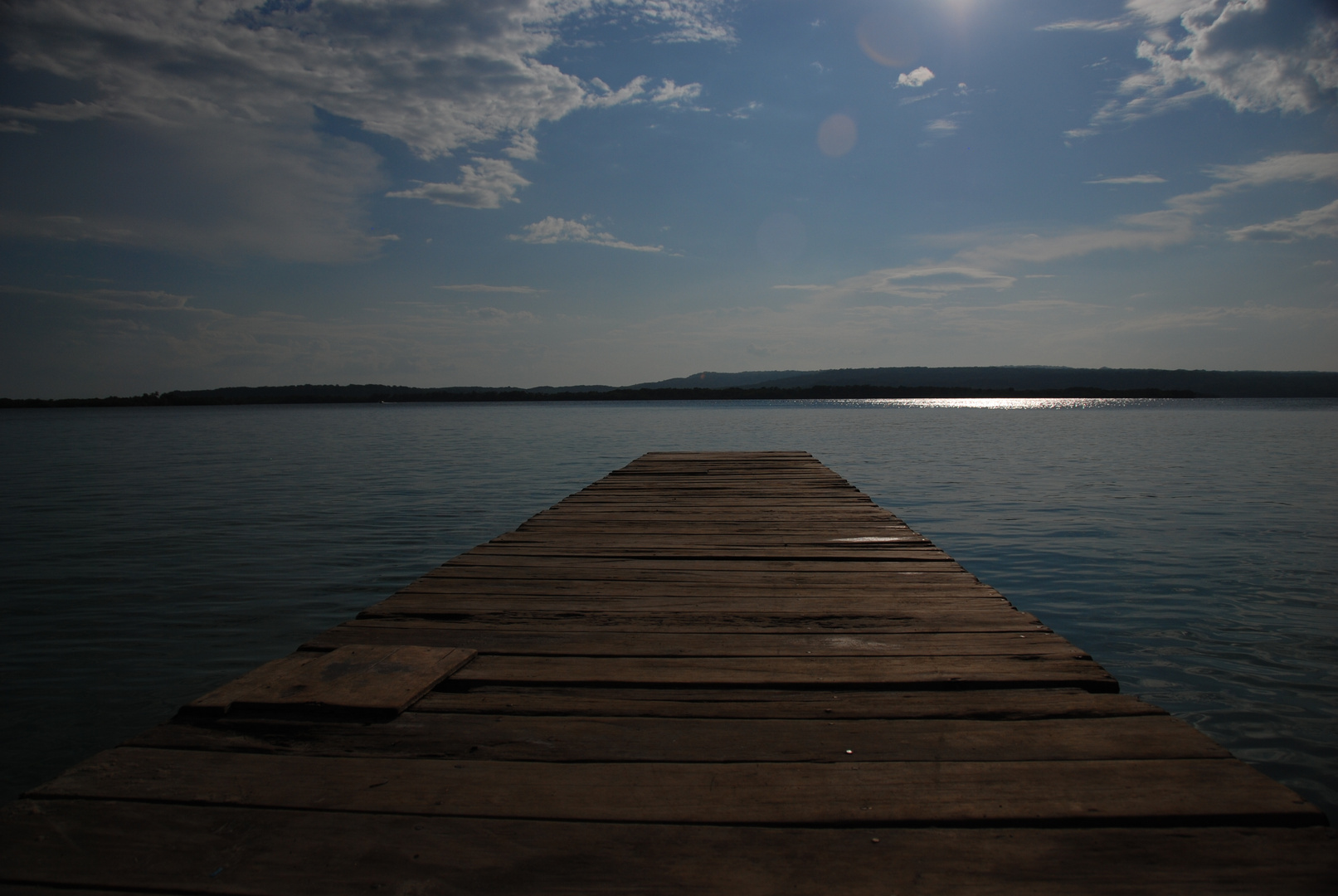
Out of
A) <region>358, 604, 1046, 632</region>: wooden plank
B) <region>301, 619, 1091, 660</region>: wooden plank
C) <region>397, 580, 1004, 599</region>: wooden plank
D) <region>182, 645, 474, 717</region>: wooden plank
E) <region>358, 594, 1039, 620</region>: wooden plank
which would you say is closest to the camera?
<region>182, 645, 474, 717</region>: wooden plank

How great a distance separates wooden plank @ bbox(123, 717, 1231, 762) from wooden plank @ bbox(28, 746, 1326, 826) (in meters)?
0.05

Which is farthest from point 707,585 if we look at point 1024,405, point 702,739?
point 1024,405

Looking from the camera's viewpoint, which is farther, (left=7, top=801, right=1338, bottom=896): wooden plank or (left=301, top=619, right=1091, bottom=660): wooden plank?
(left=301, top=619, right=1091, bottom=660): wooden plank

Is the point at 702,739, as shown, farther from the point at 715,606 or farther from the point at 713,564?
→ the point at 713,564

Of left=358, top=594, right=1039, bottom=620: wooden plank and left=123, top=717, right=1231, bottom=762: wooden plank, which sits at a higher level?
left=123, top=717, right=1231, bottom=762: wooden plank

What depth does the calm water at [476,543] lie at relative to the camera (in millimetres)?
4520

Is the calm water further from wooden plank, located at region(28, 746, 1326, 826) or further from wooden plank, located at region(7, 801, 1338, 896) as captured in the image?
wooden plank, located at region(7, 801, 1338, 896)

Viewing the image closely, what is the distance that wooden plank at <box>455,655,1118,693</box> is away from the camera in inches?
103

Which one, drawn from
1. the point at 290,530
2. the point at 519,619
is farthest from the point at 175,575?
the point at 519,619

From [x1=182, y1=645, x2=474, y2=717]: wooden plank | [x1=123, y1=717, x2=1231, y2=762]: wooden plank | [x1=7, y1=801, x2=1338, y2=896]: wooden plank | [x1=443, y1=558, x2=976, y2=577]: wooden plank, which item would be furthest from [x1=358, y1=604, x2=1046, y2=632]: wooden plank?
[x1=7, y1=801, x2=1338, y2=896]: wooden plank

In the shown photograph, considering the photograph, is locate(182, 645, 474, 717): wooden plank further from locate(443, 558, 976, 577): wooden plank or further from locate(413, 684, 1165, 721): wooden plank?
locate(443, 558, 976, 577): wooden plank

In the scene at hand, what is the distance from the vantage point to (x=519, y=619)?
3.48m

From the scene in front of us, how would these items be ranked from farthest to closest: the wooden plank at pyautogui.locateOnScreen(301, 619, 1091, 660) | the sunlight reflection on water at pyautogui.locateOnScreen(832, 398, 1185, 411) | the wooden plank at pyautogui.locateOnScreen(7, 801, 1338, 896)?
the sunlight reflection on water at pyautogui.locateOnScreen(832, 398, 1185, 411) → the wooden plank at pyautogui.locateOnScreen(301, 619, 1091, 660) → the wooden plank at pyautogui.locateOnScreen(7, 801, 1338, 896)

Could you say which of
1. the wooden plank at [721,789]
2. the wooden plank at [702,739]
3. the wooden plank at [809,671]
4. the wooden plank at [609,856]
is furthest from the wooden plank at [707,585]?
the wooden plank at [609,856]
